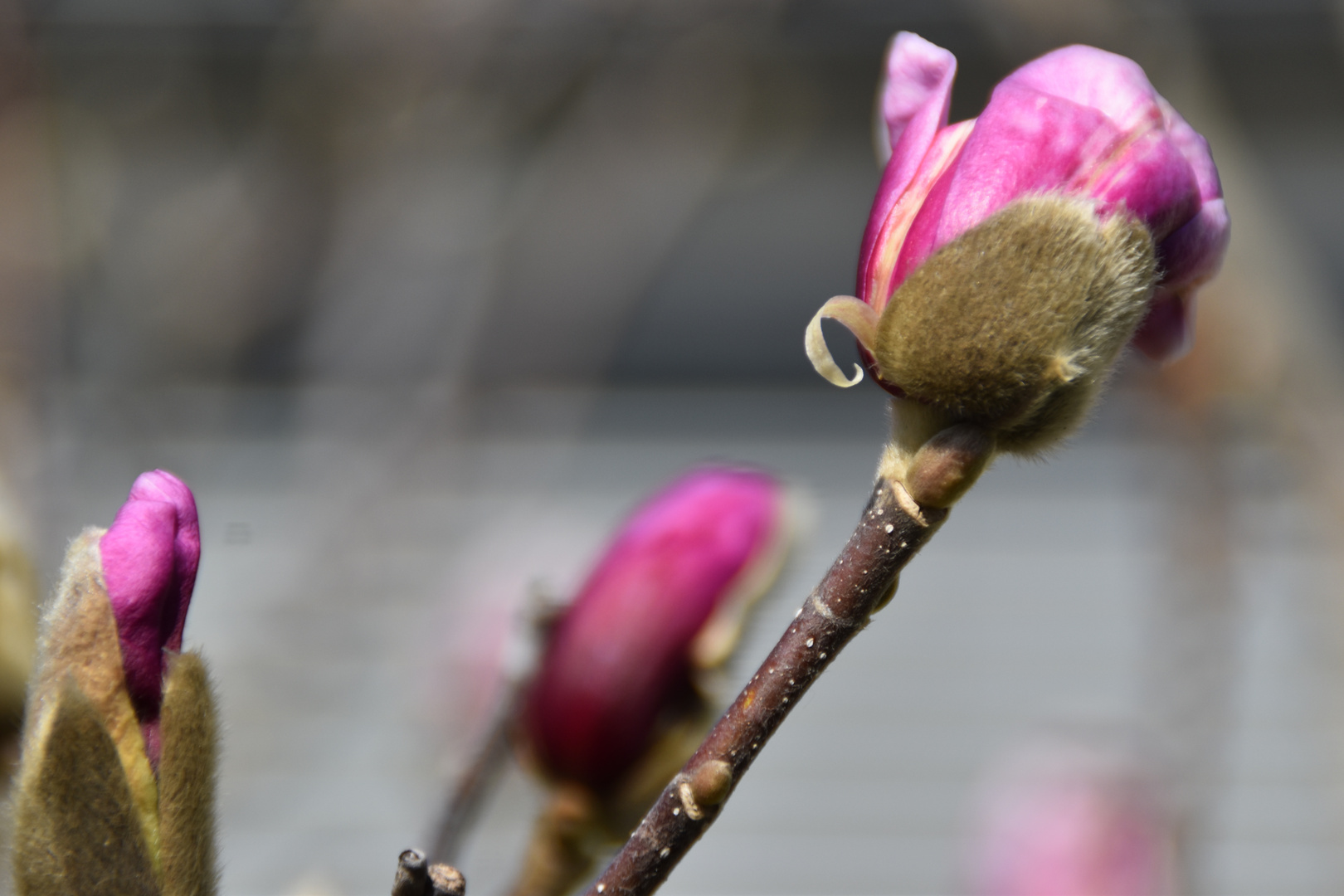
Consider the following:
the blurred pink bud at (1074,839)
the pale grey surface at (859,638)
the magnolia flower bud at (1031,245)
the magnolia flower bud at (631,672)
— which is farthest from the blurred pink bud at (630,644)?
the pale grey surface at (859,638)

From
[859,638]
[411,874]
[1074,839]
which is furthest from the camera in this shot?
[859,638]

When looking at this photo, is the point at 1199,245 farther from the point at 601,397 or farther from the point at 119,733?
the point at 601,397

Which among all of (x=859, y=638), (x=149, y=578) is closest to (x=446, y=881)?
(x=149, y=578)

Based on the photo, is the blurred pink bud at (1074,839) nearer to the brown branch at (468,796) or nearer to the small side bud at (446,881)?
the brown branch at (468,796)

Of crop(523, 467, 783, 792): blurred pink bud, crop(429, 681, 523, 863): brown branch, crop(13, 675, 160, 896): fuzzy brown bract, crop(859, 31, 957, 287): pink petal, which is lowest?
crop(429, 681, 523, 863): brown branch

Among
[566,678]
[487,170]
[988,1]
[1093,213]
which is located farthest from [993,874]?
[487,170]

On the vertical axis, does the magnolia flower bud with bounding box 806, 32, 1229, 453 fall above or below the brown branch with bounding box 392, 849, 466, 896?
above

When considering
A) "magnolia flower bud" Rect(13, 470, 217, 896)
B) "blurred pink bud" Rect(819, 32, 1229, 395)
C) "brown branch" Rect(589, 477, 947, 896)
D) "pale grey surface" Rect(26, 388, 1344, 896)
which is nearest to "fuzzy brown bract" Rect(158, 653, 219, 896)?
"magnolia flower bud" Rect(13, 470, 217, 896)

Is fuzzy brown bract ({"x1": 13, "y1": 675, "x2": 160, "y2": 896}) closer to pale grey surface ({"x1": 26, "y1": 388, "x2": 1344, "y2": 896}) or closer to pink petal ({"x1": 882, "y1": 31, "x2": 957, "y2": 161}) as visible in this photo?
pink petal ({"x1": 882, "y1": 31, "x2": 957, "y2": 161})
